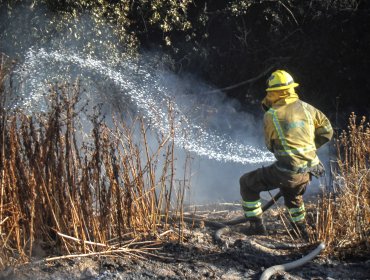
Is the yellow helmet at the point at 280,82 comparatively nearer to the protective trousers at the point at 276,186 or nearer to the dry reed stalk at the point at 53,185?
the protective trousers at the point at 276,186

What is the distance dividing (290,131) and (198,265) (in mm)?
2028

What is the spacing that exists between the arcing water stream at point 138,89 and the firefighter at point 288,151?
12.2 feet

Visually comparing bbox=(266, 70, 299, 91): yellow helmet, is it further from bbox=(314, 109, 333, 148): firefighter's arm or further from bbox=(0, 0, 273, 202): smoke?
bbox=(0, 0, 273, 202): smoke

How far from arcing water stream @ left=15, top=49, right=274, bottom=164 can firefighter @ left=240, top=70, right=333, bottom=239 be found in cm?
373

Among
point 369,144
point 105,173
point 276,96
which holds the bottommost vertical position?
point 105,173

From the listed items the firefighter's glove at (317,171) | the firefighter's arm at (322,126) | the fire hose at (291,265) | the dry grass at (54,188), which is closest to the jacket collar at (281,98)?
the firefighter's arm at (322,126)

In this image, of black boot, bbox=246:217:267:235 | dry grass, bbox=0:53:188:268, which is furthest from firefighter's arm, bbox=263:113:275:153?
dry grass, bbox=0:53:188:268

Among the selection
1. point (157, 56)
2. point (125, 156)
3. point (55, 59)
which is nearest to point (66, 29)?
point (55, 59)

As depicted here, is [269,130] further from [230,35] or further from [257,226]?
[230,35]

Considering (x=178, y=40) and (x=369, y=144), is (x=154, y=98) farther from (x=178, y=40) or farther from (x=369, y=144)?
(x=369, y=144)

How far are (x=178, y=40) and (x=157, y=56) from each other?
0.51 m

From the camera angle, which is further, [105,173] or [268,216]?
[268,216]

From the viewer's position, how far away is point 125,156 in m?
5.16

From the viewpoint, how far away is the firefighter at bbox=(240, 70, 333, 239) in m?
6.27
